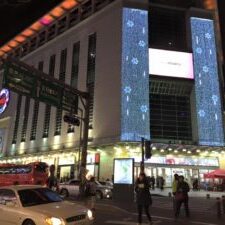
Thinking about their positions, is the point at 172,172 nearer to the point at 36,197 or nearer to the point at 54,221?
the point at 36,197

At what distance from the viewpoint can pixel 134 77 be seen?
134ft

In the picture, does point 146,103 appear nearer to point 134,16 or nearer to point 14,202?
point 134,16

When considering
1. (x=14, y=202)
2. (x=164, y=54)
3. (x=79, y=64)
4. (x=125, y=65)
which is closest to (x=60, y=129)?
(x=79, y=64)

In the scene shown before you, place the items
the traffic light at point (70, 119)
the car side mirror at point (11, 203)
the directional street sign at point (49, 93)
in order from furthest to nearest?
the traffic light at point (70, 119), the directional street sign at point (49, 93), the car side mirror at point (11, 203)

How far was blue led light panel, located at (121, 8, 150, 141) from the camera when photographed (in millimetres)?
39188

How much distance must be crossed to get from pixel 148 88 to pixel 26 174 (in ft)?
60.1

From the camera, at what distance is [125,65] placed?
41094 mm

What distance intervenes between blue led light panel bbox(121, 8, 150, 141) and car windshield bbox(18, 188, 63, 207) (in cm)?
2817

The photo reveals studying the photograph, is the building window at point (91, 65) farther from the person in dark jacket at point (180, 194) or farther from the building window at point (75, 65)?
the person in dark jacket at point (180, 194)

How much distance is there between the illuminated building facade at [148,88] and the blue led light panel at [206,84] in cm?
13

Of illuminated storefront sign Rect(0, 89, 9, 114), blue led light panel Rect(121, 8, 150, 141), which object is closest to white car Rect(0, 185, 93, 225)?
blue led light panel Rect(121, 8, 150, 141)

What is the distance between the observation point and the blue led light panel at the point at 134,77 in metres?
39.2

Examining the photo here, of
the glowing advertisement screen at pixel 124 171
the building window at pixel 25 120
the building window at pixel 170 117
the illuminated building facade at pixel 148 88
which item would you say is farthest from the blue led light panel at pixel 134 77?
the building window at pixel 25 120

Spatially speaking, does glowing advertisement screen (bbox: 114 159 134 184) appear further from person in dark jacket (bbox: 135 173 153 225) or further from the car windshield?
the car windshield
